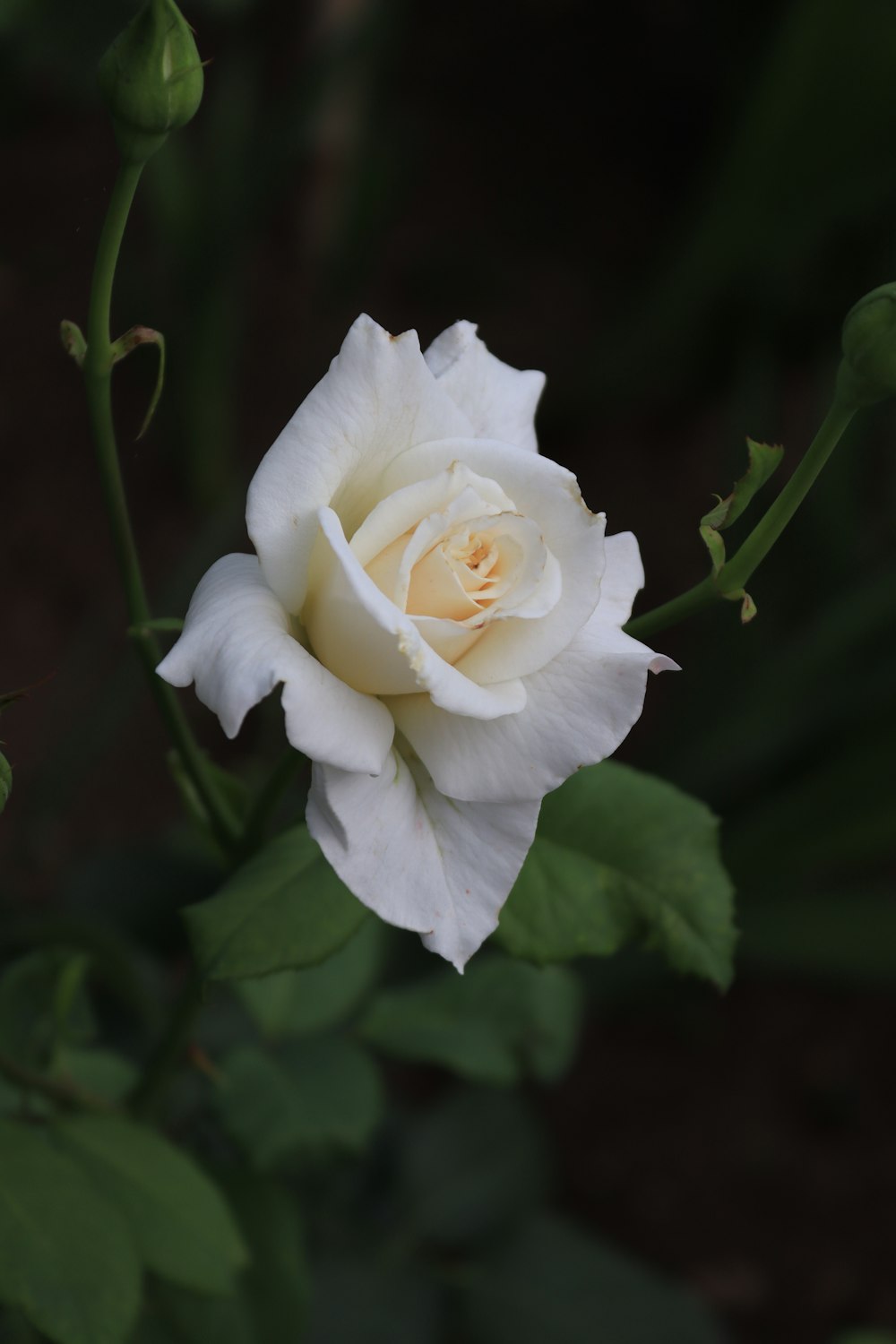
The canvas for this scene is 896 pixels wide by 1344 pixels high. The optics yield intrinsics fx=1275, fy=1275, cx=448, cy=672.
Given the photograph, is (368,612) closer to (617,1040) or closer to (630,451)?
(617,1040)

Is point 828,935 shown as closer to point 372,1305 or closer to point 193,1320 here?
point 372,1305

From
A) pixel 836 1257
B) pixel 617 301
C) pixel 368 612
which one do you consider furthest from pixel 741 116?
pixel 368 612

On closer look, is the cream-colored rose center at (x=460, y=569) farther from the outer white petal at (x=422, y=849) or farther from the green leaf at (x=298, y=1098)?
the green leaf at (x=298, y=1098)

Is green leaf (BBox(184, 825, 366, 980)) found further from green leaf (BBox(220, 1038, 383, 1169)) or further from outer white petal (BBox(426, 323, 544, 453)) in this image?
green leaf (BBox(220, 1038, 383, 1169))

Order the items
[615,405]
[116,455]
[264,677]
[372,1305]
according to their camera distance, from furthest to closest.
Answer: [615,405], [372,1305], [116,455], [264,677]

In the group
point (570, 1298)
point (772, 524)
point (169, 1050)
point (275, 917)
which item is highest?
point (772, 524)

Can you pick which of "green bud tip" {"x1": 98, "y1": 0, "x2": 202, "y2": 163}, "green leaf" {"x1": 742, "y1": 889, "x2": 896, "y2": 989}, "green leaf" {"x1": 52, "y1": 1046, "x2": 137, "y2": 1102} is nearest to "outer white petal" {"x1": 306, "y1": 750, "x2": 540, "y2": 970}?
"green bud tip" {"x1": 98, "y1": 0, "x2": 202, "y2": 163}

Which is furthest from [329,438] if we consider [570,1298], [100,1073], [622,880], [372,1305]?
[570,1298]
